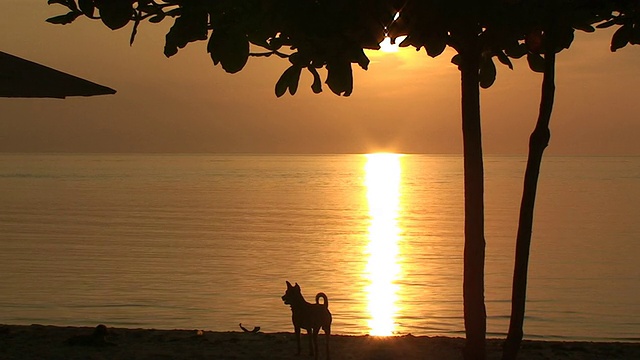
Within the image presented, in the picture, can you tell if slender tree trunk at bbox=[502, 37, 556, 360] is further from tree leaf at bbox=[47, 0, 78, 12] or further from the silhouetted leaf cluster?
tree leaf at bbox=[47, 0, 78, 12]

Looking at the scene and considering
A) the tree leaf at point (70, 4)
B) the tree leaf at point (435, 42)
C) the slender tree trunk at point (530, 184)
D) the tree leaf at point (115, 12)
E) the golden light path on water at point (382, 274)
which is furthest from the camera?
the golden light path on water at point (382, 274)

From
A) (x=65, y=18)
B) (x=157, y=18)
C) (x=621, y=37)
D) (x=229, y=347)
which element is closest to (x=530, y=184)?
(x=621, y=37)

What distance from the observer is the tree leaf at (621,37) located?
19.5 feet

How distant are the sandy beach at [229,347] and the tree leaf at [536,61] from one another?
8.51 ft

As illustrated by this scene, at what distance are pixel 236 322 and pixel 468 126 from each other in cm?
821

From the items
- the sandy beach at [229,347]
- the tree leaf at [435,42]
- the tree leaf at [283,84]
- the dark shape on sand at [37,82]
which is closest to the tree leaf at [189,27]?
the tree leaf at [283,84]

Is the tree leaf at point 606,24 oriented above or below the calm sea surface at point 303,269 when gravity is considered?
above

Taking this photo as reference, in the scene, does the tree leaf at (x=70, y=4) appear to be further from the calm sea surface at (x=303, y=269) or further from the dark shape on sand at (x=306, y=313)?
the calm sea surface at (x=303, y=269)

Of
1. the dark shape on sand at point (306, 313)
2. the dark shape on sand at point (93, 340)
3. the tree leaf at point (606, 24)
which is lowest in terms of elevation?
the dark shape on sand at point (93, 340)

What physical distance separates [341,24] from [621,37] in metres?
2.45

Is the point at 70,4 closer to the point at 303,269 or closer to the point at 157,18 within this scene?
the point at 157,18

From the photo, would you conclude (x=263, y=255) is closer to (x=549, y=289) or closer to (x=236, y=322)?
(x=549, y=289)

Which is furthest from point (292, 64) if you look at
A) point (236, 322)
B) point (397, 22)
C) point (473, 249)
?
point (236, 322)

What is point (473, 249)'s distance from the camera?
6082 millimetres
